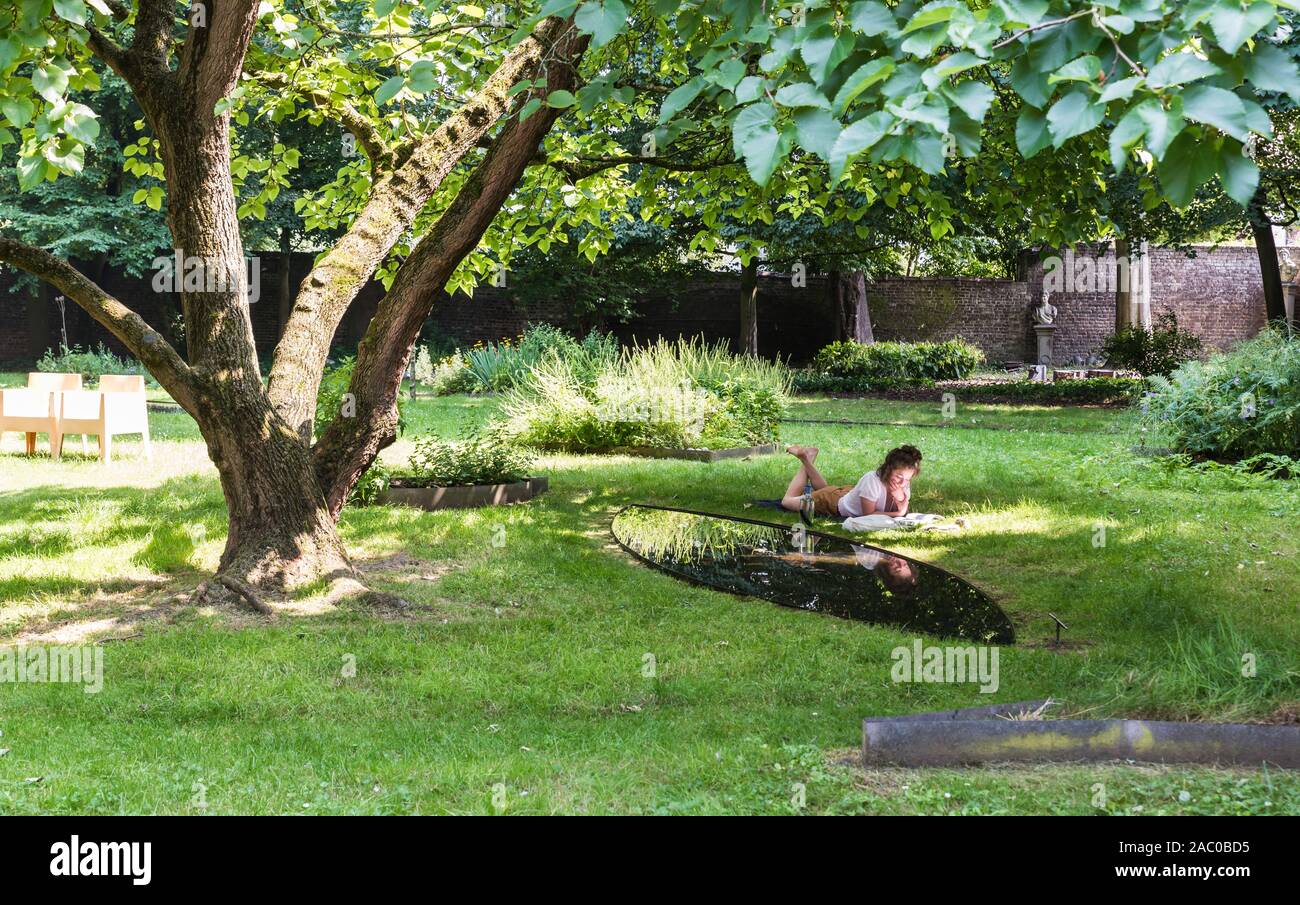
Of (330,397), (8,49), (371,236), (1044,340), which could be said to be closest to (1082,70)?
(8,49)

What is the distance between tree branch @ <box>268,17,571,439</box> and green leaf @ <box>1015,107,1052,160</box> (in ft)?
15.3

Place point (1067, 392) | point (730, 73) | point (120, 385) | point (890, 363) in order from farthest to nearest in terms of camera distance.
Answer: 1. point (890, 363)
2. point (1067, 392)
3. point (120, 385)
4. point (730, 73)

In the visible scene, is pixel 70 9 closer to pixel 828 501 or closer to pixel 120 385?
pixel 828 501

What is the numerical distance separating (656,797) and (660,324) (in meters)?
24.8

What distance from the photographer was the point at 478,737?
15.2 ft

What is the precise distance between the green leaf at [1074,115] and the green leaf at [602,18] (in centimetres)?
130

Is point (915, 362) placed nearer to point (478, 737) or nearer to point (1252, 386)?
point (1252, 386)

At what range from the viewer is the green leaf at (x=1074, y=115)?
2686 millimetres

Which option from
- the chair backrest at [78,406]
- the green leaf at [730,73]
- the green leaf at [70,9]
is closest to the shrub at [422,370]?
the chair backrest at [78,406]

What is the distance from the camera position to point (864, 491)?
9297 mm

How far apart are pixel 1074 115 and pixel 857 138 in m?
0.52

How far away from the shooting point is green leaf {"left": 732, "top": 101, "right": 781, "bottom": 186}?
288cm

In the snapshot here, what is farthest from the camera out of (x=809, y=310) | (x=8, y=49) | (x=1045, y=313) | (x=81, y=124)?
(x=1045, y=313)

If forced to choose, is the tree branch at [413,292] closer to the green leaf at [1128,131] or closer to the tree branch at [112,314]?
the tree branch at [112,314]
